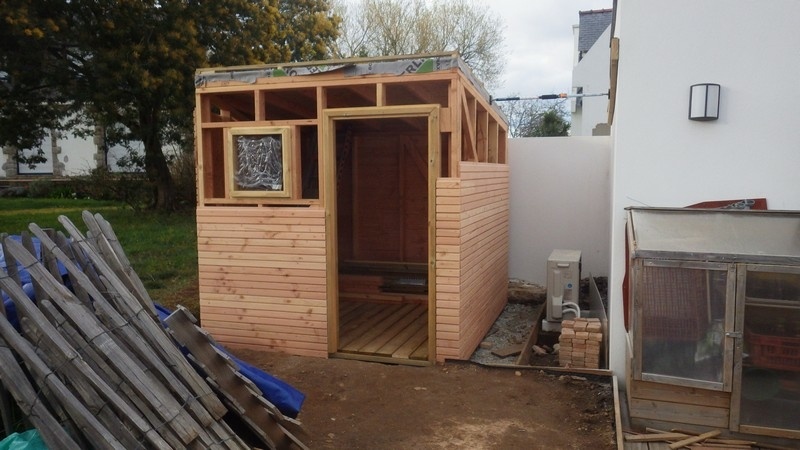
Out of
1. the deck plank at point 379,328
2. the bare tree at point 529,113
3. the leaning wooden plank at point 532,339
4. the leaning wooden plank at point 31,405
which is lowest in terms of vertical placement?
the leaning wooden plank at point 532,339

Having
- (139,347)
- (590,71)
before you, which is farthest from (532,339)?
(590,71)

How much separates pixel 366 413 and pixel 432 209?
6.49ft

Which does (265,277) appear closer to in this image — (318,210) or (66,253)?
(318,210)

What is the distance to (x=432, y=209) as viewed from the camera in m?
5.72

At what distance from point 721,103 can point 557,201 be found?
5230 millimetres

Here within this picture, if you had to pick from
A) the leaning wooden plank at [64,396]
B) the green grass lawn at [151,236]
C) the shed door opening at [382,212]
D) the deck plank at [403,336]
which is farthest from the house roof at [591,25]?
the leaning wooden plank at [64,396]

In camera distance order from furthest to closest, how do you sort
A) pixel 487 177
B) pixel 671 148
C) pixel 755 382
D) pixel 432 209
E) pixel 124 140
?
pixel 124 140 < pixel 487 177 < pixel 432 209 < pixel 671 148 < pixel 755 382

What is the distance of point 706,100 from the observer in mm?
4605

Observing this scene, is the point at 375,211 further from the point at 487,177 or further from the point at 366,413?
the point at 366,413

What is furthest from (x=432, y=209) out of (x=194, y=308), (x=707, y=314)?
(x=194, y=308)

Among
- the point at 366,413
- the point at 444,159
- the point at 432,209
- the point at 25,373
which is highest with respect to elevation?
the point at 444,159

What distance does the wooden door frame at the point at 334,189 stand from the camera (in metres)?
5.64

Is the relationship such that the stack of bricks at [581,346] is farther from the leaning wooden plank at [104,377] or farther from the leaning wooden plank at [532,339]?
the leaning wooden plank at [104,377]

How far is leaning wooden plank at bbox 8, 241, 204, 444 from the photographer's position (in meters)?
3.05
